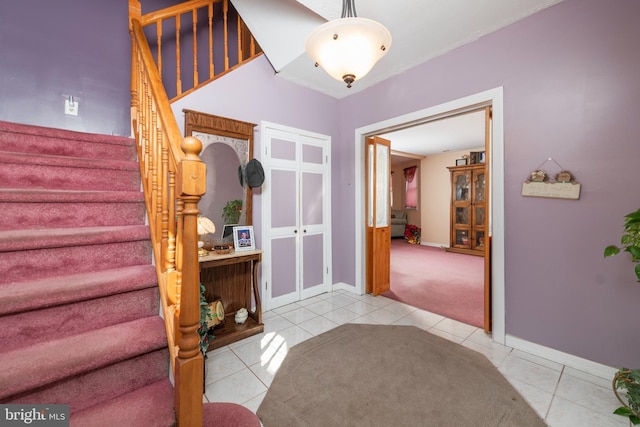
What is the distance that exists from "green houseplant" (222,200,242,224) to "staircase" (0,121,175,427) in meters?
1.11

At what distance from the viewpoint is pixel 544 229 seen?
2166 mm

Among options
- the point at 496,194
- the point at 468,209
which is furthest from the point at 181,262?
the point at 468,209

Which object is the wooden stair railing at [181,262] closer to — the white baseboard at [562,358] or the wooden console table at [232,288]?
the wooden console table at [232,288]

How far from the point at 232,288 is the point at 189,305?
6.42 ft

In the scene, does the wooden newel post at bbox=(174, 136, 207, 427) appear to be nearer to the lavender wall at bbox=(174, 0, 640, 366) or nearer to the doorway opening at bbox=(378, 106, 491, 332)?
the lavender wall at bbox=(174, 0, 640, 366)

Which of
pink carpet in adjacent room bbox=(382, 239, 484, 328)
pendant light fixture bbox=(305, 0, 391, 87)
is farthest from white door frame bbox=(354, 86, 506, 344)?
pendant light fixture bbox=(305, 0, 391, 87)

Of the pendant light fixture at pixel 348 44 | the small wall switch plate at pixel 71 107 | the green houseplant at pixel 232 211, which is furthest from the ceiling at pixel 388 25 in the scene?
the small wall switch plate at pixel 71 107

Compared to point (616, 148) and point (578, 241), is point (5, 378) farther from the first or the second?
point (616, 148)

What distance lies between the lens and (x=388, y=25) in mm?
2371

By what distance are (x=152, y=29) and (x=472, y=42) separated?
3679 millimetres

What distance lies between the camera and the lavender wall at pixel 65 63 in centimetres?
256

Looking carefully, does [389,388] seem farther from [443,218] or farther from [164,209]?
[443,218]

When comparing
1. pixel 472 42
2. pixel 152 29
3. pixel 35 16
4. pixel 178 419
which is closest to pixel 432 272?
pixel 472 42

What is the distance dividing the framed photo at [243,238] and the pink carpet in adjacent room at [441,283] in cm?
203
